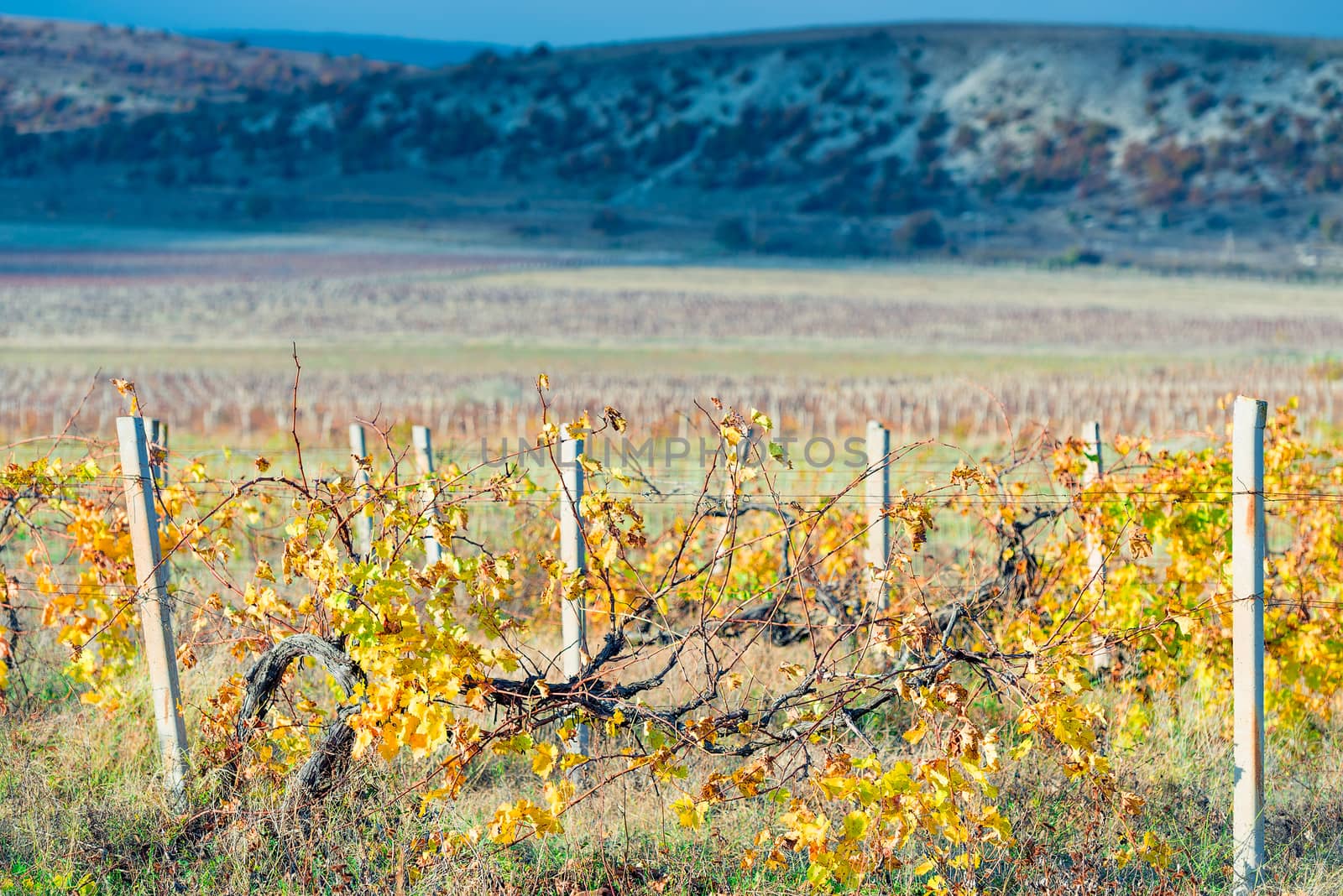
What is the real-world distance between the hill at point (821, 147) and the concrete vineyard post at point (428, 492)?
65.5 meters

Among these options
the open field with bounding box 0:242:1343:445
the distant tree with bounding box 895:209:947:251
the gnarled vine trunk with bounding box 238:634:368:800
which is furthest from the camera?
the distant tree with bounding box 895:209:947:251

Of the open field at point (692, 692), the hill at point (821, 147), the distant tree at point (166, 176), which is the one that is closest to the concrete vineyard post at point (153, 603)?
the open field at point (692, 692)

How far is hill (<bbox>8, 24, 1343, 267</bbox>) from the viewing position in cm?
7962

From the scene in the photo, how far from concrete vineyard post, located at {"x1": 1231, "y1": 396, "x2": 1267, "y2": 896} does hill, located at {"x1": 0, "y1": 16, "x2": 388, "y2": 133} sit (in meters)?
111

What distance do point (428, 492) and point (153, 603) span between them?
1.44m

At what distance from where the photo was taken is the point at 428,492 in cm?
416

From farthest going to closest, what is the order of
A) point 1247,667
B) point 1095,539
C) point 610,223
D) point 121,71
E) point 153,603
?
point 121,71 → point 610,223 → point 1095,539 → point 153,603 → point 1247,667

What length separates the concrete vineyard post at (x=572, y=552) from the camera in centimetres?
482

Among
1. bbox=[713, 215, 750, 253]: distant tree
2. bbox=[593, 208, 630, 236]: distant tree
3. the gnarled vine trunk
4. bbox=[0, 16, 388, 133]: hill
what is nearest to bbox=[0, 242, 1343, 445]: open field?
the gnarled vine trunk

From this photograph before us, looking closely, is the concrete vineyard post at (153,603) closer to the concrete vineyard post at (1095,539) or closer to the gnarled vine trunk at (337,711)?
the gnarled vine trunk at (337,711)

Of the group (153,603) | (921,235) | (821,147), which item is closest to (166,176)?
(821,147)

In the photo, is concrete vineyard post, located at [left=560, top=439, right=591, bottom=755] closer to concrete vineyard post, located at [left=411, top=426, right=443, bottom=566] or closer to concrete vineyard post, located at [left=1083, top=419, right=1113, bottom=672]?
concrete vineyard post, located at [left=411, top=426, right=443, bottom=566]

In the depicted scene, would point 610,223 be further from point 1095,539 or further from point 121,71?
point 1095,539

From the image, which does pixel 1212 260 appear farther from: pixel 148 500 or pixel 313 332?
pixel 148 500
